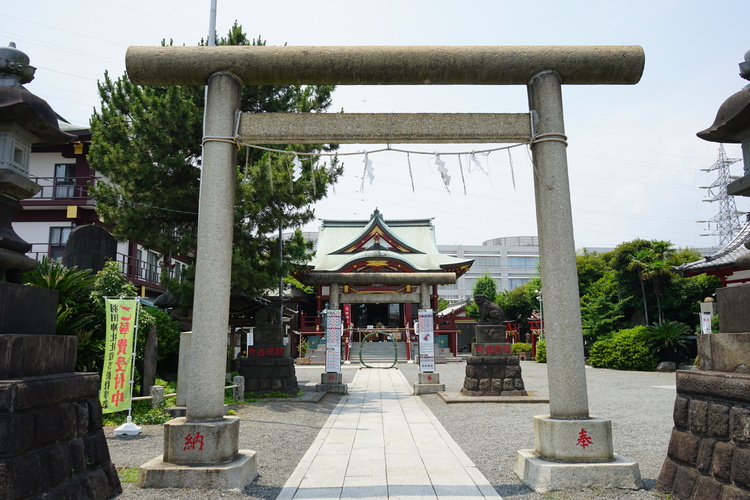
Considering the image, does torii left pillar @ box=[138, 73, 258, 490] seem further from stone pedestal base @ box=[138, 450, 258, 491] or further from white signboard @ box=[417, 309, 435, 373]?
white signboard @ box=[417, 309, 435, 373]

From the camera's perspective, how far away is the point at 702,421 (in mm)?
4285

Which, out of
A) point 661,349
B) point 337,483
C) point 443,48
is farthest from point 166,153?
point 661,349

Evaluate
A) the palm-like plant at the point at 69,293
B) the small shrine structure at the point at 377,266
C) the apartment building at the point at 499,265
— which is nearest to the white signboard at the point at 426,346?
the small shrine structure at the point at 377,266

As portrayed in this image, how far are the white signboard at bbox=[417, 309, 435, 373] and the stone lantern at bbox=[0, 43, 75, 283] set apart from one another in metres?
12.4

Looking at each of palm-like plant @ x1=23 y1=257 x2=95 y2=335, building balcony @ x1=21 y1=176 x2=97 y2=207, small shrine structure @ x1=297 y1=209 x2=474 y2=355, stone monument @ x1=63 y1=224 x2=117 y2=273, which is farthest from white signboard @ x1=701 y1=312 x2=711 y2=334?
building balcony @ x1=21 y1=176 x2=97 y2=207

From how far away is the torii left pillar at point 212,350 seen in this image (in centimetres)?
504

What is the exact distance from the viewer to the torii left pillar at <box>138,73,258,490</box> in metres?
5.04

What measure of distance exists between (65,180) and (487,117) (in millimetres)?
21015

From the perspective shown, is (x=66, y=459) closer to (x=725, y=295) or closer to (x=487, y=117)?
(x=487, y=117)

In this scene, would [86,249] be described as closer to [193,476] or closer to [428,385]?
[193,476]

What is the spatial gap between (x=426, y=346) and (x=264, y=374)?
492cm

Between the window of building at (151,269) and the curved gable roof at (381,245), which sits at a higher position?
the curved gable roof at (381,245)

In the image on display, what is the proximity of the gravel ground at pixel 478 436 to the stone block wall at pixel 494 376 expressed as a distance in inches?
41.9

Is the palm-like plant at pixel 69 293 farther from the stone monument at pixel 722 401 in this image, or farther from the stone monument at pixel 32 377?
the stone monument at pixel 722 401
